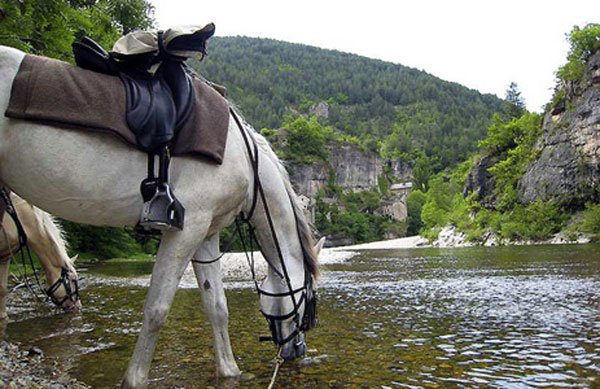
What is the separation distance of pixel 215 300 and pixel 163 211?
137 centimetres

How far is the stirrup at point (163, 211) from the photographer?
332 cm

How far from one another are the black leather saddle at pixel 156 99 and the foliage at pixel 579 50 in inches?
2612

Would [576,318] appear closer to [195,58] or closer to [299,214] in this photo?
[299,214]

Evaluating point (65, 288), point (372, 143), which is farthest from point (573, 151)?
point (372, 143)

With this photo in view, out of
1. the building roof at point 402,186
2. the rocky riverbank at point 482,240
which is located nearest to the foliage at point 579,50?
the rocky riverbank at point 482,240

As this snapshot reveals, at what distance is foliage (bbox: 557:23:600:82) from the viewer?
58156 mm

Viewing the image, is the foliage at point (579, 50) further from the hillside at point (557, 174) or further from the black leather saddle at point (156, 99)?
the black leather saddle at point (156, 99)

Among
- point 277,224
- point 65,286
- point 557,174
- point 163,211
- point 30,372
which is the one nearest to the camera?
point 163,211

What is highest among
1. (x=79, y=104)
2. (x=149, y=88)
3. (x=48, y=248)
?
(x=149, y=88)

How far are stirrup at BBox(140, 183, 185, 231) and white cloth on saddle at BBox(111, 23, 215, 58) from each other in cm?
106

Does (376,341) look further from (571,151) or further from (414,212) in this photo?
(414,212)

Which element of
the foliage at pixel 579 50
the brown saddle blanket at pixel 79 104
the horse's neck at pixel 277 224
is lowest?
the horse's neck at pixel 277 224

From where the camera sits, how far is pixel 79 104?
3201 mm

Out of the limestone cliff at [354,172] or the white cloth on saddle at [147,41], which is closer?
the white cloth on saddle at [147,41]
